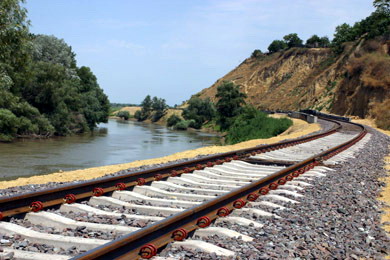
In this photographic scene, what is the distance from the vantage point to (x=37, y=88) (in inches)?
1800

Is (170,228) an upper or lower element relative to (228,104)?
lower

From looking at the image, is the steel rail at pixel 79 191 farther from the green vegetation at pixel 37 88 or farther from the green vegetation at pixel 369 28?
the green vegetation at pixel 369 28

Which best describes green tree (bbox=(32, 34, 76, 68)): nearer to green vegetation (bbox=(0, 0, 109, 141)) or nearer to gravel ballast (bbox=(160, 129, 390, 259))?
green vegetation (bbox=(0, 0, 109, 141))

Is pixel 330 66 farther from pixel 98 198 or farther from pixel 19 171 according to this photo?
pixel 98 198

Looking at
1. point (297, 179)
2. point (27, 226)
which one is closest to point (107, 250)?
point (27, 226)

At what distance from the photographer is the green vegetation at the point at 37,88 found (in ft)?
70.8

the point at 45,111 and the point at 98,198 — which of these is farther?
the point at 45,111

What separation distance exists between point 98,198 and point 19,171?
1568 cm

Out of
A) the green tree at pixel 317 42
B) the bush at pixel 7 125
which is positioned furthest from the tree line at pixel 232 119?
the green tree at pixel 317 42

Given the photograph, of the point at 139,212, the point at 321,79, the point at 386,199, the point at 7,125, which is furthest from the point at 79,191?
the point at 321,79

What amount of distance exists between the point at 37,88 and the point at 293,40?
10763 cm

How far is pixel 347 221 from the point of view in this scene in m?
5.38

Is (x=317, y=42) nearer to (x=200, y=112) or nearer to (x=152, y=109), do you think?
(x=152, y=109)

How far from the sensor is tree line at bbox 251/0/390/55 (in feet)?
238
